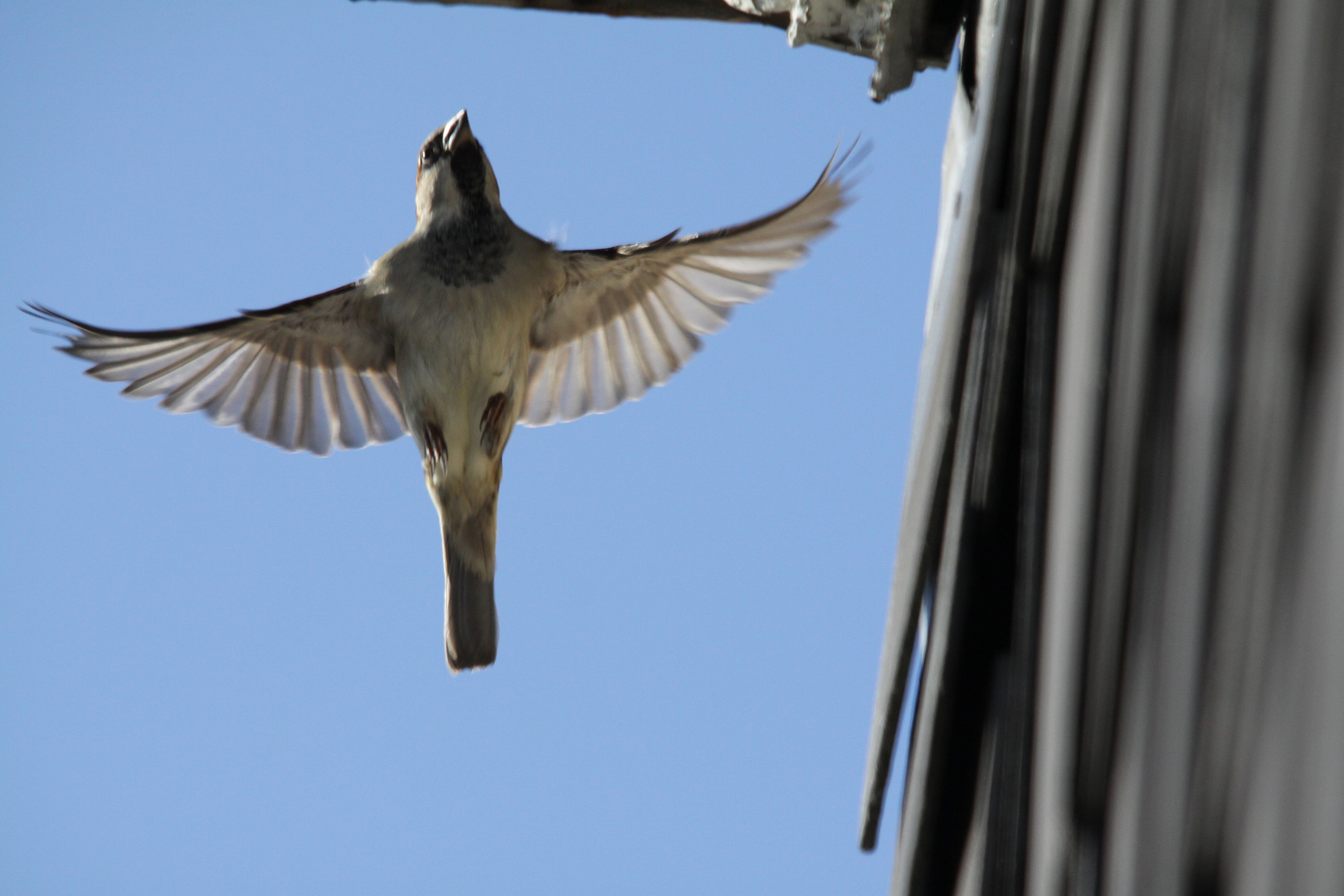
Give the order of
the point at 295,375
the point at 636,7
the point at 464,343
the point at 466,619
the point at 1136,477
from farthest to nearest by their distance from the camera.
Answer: the point at 295,375
the point at 466,619
the point at 464,343
the point at 636,7
the point at 1136,477

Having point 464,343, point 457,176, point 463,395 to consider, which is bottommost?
point 463,395

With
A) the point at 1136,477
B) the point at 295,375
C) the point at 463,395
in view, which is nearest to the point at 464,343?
the point at 463,395

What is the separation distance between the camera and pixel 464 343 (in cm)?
277

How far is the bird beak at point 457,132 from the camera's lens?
298 cm

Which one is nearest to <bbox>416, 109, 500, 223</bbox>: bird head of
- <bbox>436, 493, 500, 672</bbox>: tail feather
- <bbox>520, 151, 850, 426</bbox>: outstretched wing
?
<bbox>520, 151, 850, 426</bbox>: outstretched wing

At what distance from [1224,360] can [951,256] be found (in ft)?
2.13

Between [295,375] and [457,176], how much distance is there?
653 millimetres

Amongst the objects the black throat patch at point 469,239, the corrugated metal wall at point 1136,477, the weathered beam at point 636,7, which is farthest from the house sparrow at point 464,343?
the corrugated metal wall at point 1136,477

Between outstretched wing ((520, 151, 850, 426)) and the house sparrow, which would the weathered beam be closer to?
the house sparrow

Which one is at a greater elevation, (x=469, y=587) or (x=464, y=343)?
(x=464, y=343)

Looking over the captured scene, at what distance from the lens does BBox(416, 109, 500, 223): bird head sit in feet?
9.66

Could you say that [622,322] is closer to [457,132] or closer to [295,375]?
[457,132]

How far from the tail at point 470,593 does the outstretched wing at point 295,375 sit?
36cm

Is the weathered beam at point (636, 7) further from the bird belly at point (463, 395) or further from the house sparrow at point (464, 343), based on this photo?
the bird belly at point (463, 395)
